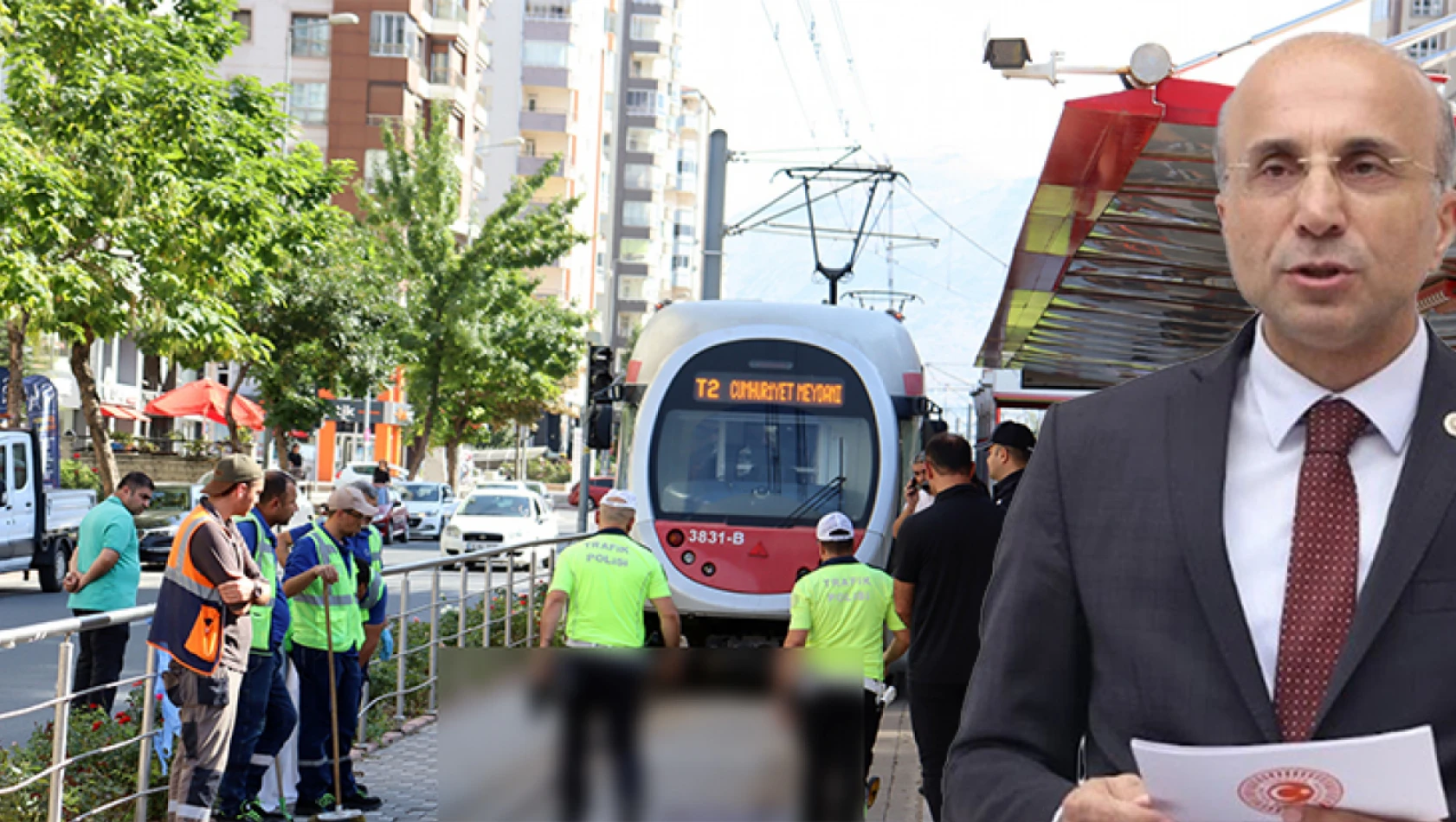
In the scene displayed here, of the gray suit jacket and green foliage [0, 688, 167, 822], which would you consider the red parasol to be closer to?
green foliage [0, 688, 167, 822]

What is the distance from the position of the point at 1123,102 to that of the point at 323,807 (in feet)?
19.5

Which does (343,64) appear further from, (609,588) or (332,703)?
(609,588)

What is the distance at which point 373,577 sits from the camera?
11.8 m

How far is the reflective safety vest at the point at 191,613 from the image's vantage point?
9.30 m

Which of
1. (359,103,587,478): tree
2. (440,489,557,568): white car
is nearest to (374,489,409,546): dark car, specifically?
(440,489,557,568): white car

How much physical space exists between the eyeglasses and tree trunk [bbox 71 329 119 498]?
2524 centimetres

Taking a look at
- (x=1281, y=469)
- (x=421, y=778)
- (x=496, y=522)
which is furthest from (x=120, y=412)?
(x=1281, y=469)

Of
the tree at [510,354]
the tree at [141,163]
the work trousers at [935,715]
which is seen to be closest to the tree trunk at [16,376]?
the tree at [141,163]

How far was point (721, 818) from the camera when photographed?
2008 millimetres

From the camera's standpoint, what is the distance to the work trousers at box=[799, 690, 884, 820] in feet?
Result: 6.55

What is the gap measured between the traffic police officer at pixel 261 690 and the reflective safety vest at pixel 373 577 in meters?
0.92

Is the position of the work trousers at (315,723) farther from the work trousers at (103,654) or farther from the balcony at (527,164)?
the balcony at (527,164)

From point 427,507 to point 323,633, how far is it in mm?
35159

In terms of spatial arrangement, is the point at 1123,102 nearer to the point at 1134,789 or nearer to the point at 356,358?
the point at 1134,789
